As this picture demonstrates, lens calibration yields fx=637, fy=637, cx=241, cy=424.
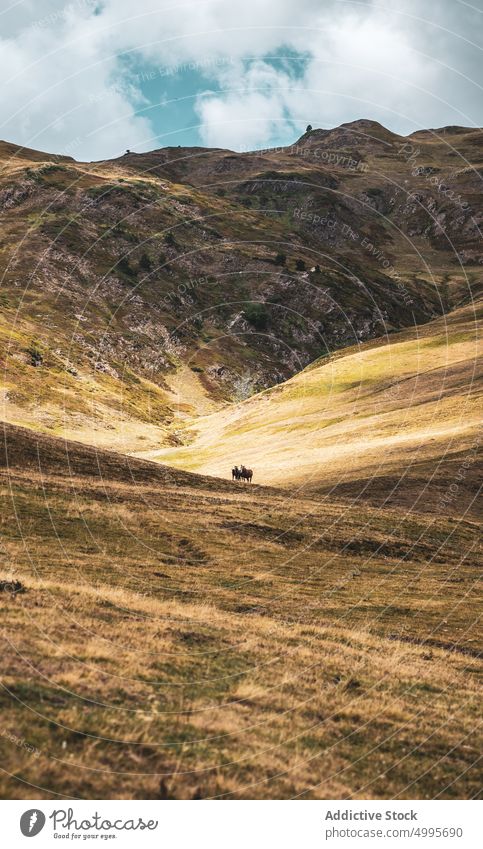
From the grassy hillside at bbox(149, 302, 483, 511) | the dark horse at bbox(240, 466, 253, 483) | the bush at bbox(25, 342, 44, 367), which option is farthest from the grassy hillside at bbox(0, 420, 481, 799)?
the bush at bbox(25, 342, 44, 367)

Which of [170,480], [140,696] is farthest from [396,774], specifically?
[170,480]

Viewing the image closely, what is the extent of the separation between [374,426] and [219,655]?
74.6 m

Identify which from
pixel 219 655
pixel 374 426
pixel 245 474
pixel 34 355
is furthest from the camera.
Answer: pixel 34 355

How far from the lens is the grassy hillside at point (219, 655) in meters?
12.9

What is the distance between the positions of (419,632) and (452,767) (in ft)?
49.6

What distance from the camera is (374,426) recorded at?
9175 centimetres
